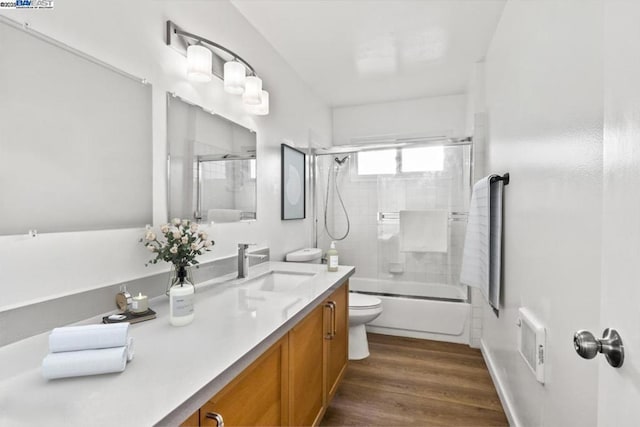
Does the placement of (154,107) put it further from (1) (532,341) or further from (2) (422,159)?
(2) (422,159)

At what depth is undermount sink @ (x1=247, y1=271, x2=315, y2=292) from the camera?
1.82 metres

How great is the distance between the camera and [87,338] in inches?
29.4

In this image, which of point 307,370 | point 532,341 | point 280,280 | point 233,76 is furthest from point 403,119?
point 307,370

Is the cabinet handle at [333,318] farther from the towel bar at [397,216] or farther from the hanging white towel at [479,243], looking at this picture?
the towel bar at [397,216]

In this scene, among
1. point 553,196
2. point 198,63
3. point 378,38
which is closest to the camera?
point 553,196

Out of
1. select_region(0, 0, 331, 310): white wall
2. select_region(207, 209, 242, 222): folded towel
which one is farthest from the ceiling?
select_region(207, 209, 242, 222): folded towel

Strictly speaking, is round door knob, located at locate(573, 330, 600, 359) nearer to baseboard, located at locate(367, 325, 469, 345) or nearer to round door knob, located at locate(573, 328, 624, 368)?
round door knob, located at locate(573, 328, 624, 368)

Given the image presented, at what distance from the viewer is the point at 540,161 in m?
1.31

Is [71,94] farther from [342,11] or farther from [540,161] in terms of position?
[540,161]

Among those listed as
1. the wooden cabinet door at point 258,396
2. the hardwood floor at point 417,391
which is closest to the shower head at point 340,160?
the hardwood floor at point 417,391

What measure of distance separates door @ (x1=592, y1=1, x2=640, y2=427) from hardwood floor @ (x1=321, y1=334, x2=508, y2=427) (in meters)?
1.39

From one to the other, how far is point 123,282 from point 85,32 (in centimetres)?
90

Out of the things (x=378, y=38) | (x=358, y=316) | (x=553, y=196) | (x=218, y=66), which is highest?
(x=378, y=38)

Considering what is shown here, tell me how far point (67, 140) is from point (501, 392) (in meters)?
2.54
